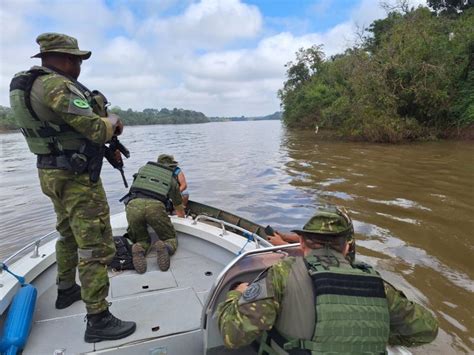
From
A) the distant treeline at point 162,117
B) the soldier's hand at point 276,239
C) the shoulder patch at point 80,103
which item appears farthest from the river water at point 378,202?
the distant treeline at point 162,117

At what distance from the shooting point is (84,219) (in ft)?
7.53

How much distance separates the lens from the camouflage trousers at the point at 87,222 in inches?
89.5

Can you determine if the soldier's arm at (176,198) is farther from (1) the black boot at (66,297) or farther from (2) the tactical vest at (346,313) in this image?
(2) the tactical vest at (346,313)

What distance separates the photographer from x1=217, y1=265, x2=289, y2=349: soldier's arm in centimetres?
157

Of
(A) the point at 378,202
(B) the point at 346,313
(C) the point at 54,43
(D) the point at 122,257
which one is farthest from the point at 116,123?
(A) the point at 378,202

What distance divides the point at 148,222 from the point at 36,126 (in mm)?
1926

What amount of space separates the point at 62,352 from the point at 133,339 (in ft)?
1.34

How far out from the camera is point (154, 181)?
420cm

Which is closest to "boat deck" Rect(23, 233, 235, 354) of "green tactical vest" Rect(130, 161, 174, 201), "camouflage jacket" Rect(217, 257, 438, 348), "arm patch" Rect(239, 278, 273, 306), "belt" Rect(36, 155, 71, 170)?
"green tactical vest" Rect(130, 161, 174, 201)

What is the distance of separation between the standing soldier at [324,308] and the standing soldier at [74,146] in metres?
1.02

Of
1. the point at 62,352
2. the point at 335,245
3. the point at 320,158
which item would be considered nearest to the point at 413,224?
the point at 335,245

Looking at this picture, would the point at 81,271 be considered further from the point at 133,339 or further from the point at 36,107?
the point at 36,107

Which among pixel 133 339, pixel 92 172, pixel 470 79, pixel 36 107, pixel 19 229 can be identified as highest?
pixel 470 79

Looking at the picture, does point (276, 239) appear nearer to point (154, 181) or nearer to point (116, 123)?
point (154, 181)
